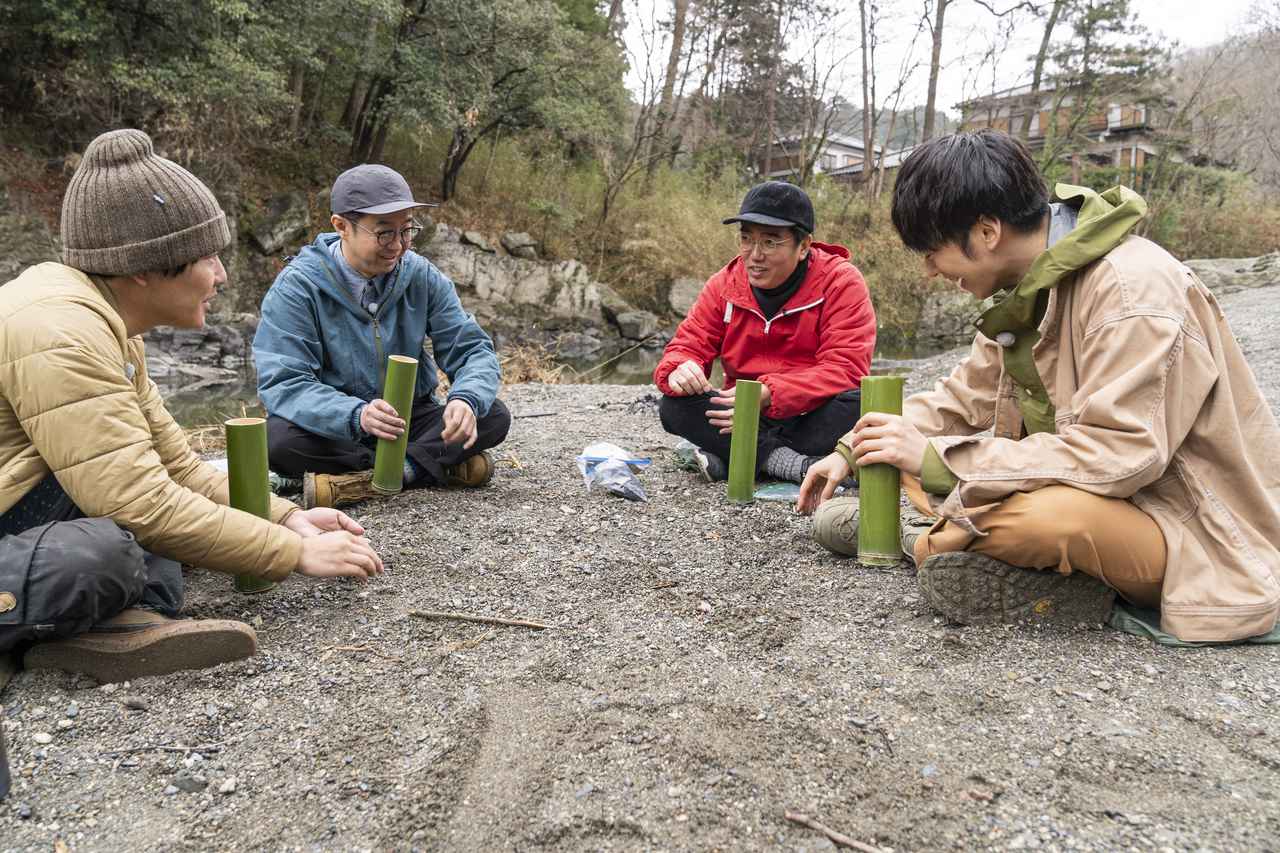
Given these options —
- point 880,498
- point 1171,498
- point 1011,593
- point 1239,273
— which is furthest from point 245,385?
point 1239,273

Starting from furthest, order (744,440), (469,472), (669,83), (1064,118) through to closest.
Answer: (1064,118)
(669,83)
(469,472)
(744,440)

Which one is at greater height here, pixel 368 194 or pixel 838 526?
pixel 368 194

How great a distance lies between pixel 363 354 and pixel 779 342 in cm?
174

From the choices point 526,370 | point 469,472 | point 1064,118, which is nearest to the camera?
point 469,472

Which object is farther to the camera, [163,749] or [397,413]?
[397,413]

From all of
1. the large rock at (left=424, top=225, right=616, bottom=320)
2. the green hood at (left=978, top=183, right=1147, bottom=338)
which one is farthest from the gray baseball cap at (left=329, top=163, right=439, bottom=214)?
the large rock at (left=424, top=225, right=616, bottom=320)

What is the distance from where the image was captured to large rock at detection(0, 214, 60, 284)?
1150 centimetres

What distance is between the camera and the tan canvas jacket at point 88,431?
181cm

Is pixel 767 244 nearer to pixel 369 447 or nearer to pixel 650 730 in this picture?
pixel 369 447

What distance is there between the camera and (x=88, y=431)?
1.83 meters

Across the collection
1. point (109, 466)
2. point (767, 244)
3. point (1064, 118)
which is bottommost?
point (109, 466)

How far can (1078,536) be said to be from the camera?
194 cm

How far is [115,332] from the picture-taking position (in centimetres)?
201

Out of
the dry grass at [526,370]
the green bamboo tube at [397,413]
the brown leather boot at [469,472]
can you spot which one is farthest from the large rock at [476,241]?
the green bamboo tube at [397,413]
